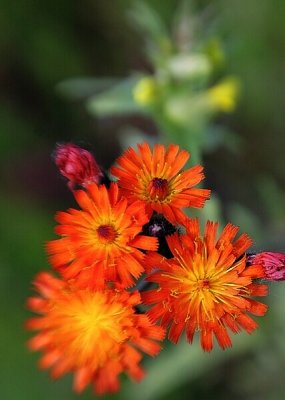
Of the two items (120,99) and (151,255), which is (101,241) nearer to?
(151,255)

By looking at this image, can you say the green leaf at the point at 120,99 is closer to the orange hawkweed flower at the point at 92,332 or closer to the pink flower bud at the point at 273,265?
the orange hawkweed flower at the point at 92,332

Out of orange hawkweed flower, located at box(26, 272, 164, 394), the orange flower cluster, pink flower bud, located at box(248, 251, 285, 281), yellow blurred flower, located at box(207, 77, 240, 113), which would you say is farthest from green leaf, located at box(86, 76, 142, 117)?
pink flower bud, located at box(248, 251, 285, 281)

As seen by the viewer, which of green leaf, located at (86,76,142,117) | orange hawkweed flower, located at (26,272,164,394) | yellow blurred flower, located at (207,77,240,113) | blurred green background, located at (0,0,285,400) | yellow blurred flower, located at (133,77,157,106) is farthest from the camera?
→ blurred green background, located at (0,0,285,400)

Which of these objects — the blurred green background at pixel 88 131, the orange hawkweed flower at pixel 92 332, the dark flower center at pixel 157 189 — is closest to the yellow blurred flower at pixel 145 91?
the blurred green background at pixel 88 131

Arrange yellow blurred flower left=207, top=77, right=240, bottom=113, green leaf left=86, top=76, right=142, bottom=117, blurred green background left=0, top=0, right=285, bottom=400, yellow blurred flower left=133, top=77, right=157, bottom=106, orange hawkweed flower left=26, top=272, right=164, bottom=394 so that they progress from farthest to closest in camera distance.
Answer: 1. blurred green background left=0, top=0, right=285, bottom=400
2. yellow blurred flower left=207, top=77, right=240, bottom=113
3. green leaf left=86, top=76, right=142, bottom=117
4. yellow blurred flower left=133, top=77, right=157, bottom=106
5. orange hawkweed flower left=26, top=272, right=164, bottom=394

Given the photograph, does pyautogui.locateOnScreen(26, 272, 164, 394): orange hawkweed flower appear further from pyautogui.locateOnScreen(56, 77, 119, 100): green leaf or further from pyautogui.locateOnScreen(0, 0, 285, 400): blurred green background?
pyautogui.locateOnScreen(0, 0, 285, 400): blurred green background

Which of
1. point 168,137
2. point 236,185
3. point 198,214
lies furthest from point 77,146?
point 236,185

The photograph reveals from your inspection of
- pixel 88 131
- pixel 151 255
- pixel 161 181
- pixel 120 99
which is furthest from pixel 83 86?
pixel 151 255
